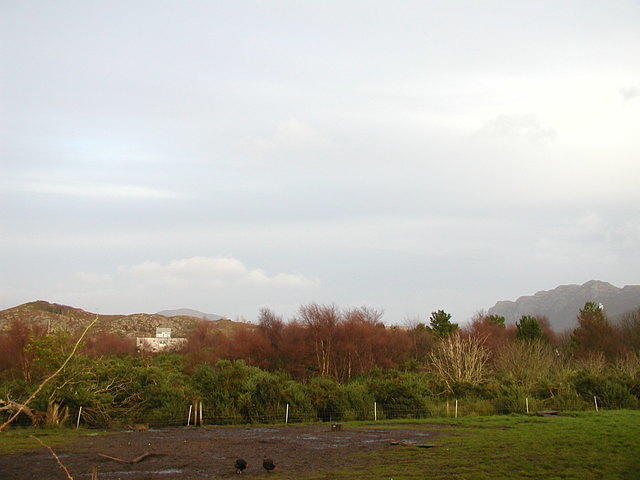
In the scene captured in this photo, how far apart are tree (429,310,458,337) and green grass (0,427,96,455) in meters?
38.0

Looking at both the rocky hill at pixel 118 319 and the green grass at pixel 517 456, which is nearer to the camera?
the green grass at pixel 517 456

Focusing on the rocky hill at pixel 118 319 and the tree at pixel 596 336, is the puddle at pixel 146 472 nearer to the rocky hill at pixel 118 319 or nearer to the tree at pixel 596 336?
the tree at pixel 596 336

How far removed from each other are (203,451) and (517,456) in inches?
337

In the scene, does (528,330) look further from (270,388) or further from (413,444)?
(413,444)

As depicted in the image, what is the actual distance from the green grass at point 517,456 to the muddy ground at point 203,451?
115 cm

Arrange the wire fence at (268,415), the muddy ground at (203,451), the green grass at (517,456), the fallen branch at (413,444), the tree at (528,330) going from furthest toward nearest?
the tree at (528,330)
the wire fence at (268,415)
the fallen branch at (413,444)
the muddy ground at (203,451)
the green grass at (517,456)

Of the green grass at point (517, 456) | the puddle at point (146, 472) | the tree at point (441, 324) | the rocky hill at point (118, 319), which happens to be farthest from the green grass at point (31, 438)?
the rocky hill at point (118, 319)

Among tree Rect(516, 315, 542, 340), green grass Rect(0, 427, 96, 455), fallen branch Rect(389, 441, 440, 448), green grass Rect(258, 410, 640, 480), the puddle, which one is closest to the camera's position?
green grass Rect(258, 410, 640, 480)

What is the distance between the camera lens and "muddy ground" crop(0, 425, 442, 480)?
1258 cm

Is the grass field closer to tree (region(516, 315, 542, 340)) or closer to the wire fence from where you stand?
the wire fence

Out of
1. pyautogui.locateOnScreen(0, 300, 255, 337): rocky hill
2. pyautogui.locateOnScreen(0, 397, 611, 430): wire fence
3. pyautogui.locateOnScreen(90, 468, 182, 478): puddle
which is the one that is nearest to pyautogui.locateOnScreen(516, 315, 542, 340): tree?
pyautogui.locateOnScreen(0, 397, 611, 430): wire fence

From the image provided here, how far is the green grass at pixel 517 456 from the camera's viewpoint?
11.0 meters

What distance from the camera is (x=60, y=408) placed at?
82.2ft

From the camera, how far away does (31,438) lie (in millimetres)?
19797
